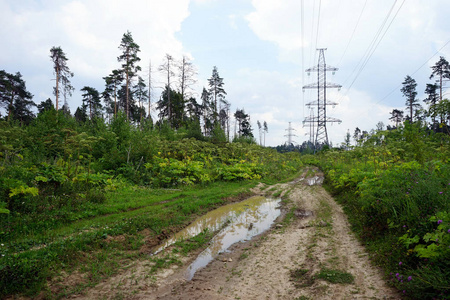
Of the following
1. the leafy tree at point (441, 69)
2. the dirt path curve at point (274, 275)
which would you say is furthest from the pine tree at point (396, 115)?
the dirt path curve at point (274, 275)

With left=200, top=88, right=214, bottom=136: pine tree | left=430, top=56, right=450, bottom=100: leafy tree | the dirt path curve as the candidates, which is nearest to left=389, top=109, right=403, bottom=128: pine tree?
left=430, top=56, right=450, bottom=100: leafy tree

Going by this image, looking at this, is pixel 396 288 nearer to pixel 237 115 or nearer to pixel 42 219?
pixel 42 219

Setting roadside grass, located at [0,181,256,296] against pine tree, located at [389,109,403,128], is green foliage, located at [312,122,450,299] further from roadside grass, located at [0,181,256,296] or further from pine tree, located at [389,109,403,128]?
pine tree, located at [389,109,403,128]

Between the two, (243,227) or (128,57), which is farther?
(128,57)

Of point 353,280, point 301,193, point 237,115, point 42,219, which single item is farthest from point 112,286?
point 237,115

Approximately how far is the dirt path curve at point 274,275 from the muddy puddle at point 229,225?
0.27 metres

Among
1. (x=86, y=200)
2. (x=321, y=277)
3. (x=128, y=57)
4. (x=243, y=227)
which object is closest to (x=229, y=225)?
(x=243, y=227)

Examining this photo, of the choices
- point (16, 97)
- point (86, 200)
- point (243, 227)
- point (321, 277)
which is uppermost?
point (16, 97)

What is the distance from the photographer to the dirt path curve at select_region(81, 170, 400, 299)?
3.76 metres

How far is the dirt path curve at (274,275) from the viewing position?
3.76 metres

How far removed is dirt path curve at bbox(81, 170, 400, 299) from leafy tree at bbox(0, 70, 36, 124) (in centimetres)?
3869

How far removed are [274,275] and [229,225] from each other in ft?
11.6

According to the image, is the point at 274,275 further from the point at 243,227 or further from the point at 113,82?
the point at 113,82

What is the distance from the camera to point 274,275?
14.5 feet
